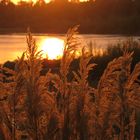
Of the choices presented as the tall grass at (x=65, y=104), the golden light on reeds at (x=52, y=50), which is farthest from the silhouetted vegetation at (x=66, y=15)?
the tall grass at (x=65, y=104)

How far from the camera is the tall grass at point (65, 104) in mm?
3275

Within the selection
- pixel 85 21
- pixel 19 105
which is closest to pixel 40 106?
pixel 19 105

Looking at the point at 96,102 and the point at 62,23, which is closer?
the point at 96,102

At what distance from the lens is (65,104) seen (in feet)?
11.1

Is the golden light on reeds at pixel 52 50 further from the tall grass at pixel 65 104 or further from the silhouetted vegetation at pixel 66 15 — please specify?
the silhouetted vegetation at pixel 66 15

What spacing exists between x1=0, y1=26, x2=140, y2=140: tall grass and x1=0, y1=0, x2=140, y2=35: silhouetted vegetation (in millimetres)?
67296

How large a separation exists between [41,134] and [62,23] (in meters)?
74.9

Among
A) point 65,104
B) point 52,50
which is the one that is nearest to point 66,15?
point 52,50

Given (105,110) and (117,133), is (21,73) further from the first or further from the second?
(117,133)

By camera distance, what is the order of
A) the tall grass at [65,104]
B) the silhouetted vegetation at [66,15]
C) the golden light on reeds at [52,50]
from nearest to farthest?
the tall grass at [65,104] → the golden light on reeds at [52,50] → the silhouetted vegetation at [66,15]

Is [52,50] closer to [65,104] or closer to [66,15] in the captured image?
[65,104]

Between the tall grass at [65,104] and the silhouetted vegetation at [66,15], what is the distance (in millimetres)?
67296

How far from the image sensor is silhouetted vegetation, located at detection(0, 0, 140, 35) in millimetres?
74375

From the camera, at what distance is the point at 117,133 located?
3646 millimetres
